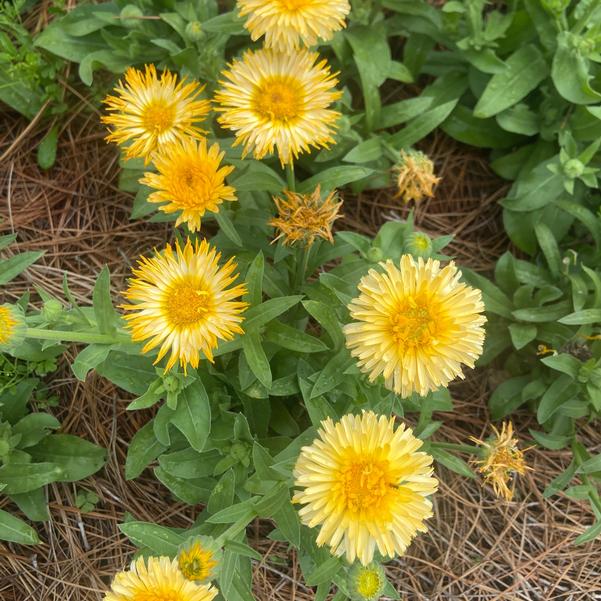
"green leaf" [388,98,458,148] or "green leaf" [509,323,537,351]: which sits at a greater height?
"green leaf" [388,98,458,148]

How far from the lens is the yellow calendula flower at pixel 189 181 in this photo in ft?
6.56

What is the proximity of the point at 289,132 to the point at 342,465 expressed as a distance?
1.05 meters

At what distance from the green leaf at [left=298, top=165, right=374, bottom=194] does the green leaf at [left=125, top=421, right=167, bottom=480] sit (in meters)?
1.05

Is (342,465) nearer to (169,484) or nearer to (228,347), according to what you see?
(228,347)

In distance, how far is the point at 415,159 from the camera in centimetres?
253

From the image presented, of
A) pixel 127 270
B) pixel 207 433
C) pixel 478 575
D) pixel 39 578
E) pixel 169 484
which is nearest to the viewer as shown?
pixel 207 433

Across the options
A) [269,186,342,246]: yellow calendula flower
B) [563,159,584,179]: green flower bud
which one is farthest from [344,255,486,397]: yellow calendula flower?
[563,159,584,179]: green flower bud

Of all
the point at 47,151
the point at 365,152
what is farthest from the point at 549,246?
the point at 47,151

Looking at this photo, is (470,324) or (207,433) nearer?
(470,324)

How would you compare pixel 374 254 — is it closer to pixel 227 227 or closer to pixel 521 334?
pixel 227 227

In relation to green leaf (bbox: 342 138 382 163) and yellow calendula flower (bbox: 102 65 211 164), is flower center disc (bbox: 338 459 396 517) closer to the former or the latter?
yellow calendula flower (bbox: 102 65 211 164)

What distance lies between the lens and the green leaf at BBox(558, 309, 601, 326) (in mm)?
2408

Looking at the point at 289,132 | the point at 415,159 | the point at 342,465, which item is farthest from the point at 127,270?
the point at 342,465

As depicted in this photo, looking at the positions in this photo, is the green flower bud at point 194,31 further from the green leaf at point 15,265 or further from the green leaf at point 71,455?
the green leaf at point 71,455
